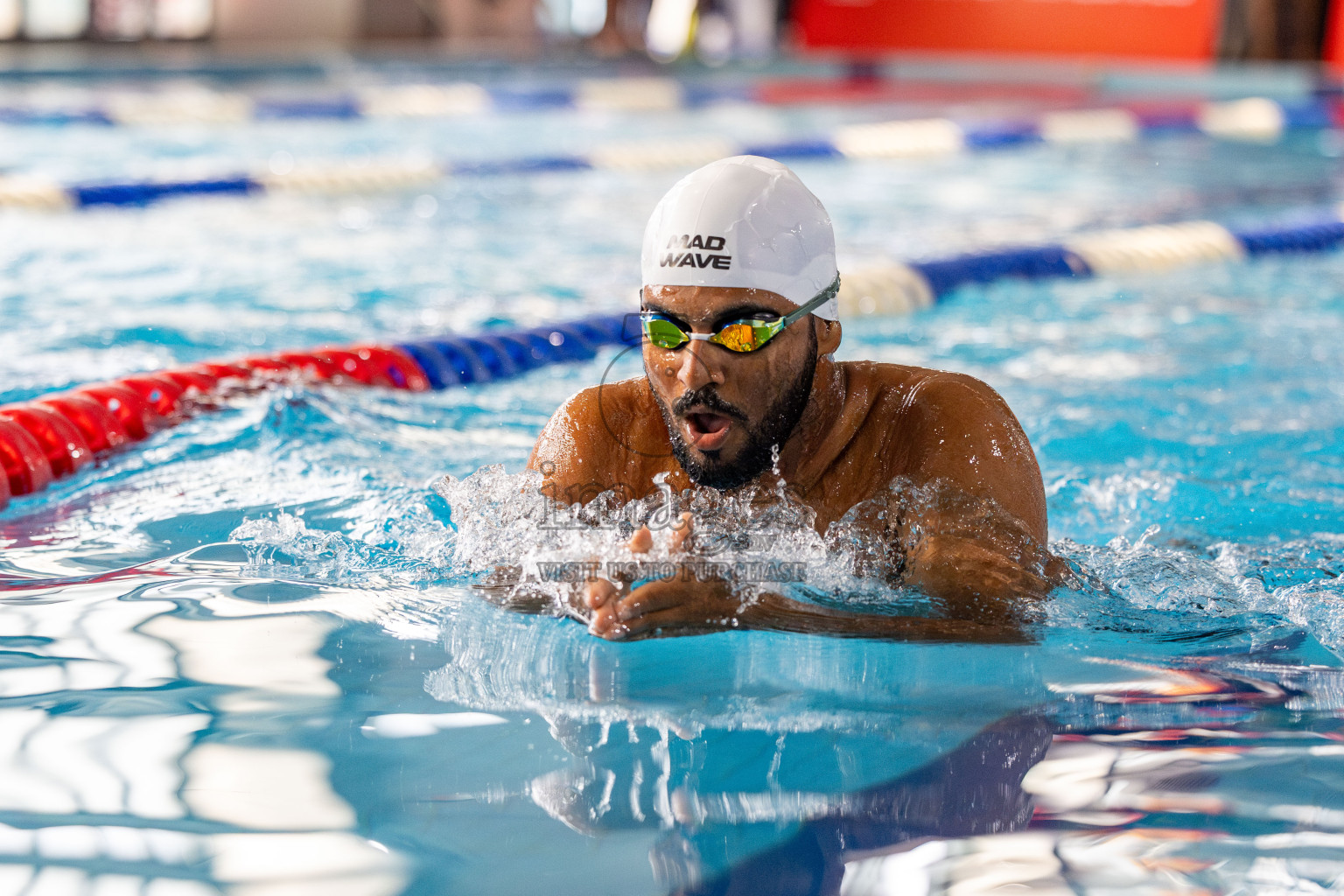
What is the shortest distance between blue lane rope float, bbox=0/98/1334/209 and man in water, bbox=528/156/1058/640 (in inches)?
131

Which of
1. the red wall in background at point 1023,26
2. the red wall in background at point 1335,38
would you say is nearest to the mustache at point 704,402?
the red wall in background at point 1335,38

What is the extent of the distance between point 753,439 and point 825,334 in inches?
9.3

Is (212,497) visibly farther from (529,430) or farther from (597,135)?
(597,135)

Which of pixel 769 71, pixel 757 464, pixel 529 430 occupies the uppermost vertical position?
pixel 769 71

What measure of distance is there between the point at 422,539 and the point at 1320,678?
1.54 metres

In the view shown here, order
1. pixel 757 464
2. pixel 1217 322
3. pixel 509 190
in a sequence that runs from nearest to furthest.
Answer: pixel 757 464 → pixel 1217 322 → pixel 509 190

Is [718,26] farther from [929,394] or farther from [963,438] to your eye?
[963,438]

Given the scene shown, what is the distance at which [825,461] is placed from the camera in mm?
2371

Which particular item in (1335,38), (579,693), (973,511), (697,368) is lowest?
(579,693)

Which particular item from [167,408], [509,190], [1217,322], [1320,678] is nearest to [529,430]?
[167,408]

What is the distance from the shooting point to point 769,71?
1623 cm

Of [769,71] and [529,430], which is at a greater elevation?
[769,71]

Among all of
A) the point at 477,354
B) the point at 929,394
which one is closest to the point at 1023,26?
the point at 477,354

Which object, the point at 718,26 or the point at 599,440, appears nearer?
the point at 599,440
